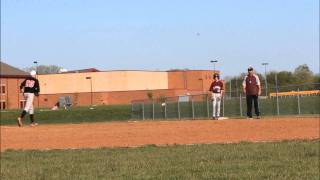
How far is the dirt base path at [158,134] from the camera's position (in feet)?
43.6

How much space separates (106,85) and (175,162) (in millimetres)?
105105

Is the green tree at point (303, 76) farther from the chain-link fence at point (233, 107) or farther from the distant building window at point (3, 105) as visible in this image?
the chain-link fence at point (233, 107)

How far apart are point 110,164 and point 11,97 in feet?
315

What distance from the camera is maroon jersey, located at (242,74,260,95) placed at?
715 inches

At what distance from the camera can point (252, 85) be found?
59.8 feet

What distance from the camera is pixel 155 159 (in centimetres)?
958

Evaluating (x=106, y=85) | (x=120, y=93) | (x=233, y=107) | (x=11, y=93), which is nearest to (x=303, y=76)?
(x=120, y=93)

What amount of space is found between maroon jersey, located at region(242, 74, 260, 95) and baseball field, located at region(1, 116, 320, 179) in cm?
218

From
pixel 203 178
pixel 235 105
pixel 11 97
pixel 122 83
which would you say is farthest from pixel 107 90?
pixel 203 178

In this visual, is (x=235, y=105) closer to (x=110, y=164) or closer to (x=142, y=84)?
(x=110, y=164)

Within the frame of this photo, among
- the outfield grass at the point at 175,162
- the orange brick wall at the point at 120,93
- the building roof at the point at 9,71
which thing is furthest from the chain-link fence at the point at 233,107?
the building roof at the point at 9,71

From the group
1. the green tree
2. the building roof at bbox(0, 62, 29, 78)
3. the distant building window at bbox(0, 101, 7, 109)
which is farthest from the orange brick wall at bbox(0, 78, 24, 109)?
the green tree

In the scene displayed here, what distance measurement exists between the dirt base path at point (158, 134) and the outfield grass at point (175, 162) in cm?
144

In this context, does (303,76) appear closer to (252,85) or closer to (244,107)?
(244,107)
